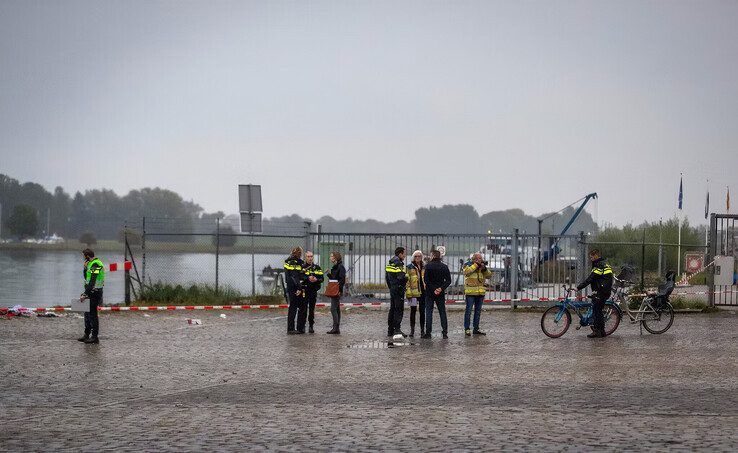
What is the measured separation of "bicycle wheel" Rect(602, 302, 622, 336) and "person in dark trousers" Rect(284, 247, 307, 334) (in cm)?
621

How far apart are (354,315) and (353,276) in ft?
12.5

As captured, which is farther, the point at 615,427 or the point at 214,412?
the point at 214,412

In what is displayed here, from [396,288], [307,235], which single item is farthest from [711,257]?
[396,288]

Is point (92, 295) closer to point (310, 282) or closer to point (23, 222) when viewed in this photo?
point (310, 282)

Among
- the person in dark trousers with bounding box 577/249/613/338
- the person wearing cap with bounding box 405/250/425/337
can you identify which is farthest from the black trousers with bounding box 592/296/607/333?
the person wearing cap with bounding box 405/250/425/337

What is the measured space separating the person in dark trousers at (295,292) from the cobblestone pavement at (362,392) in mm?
603

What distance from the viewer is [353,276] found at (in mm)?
32969

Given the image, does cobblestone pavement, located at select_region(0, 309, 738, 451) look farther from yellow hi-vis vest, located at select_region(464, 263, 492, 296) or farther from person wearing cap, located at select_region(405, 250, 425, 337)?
yellow hi-vis vest, located at select_region(464, 263, 492, 296)

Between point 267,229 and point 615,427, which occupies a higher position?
point 267,229

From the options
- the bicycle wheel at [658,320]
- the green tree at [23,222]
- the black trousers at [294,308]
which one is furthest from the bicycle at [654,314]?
the green tree at [23,222]

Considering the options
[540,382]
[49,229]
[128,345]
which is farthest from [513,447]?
[49,229]

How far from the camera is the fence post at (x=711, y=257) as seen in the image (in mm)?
31000

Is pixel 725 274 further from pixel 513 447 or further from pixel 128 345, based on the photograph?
pixel 513 447

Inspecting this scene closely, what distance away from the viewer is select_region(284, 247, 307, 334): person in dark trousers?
76.3 feet
